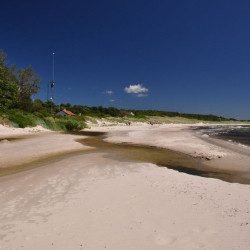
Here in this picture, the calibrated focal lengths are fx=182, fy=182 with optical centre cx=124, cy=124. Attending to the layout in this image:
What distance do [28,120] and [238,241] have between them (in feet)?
96.2

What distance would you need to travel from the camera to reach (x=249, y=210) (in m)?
4.17

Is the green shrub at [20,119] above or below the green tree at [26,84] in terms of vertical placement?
below

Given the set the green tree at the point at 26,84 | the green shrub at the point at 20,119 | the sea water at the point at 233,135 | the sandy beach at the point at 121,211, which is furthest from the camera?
the green tree at the point at 26,84

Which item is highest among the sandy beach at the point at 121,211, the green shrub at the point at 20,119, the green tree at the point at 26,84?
the green tree at the point at 26,84

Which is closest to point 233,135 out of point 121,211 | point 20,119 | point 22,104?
point 121,211

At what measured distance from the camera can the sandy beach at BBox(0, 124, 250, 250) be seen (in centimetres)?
311

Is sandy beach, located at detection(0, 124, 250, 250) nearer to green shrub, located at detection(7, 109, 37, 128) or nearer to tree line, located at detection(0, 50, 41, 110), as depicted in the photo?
green shrub, located at detection(7, 109, 37, 128)

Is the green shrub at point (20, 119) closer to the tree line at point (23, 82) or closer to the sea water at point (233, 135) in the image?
the tree line at point (23, 82)

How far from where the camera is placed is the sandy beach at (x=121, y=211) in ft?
10.2

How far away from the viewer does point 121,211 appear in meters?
4.12

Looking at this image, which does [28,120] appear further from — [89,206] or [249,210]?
[249,210]

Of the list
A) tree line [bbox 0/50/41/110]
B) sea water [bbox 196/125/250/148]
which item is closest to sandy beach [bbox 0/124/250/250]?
sea water [bbox 196/125/250/148]

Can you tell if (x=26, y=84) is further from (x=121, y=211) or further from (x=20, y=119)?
(x=121, y=211)

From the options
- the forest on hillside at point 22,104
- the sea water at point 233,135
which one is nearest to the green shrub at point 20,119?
the forest on hillside at point 22,104
